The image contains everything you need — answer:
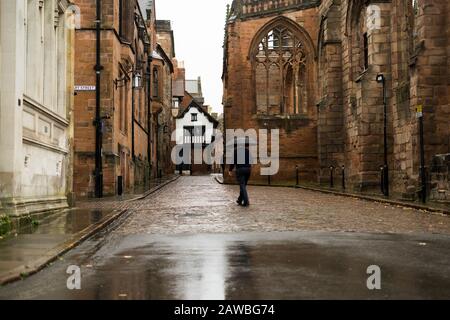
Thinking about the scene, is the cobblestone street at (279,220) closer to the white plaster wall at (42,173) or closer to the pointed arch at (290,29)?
the white plaster wall at (42,173)

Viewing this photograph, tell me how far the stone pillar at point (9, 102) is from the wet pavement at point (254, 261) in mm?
1943

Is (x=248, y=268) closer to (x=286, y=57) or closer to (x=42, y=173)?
(x=42, y=173)

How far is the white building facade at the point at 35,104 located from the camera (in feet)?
34.2

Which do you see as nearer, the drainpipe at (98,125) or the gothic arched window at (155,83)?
the drainpipe at (98,125)

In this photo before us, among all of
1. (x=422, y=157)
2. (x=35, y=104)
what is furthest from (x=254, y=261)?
(x=422, y=157)

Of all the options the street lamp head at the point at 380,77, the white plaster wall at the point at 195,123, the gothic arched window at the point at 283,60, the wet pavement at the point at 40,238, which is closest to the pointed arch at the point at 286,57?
the gothic arched window at the point at 283,60

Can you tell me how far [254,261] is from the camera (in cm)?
689

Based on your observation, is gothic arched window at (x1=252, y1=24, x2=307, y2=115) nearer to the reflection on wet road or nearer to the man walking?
the man walking

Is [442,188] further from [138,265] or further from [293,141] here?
[293,141]

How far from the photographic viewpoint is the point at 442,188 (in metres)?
16.6

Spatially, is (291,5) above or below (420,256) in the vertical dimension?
above

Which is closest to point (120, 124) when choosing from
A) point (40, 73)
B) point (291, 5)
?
point (40, 73)
